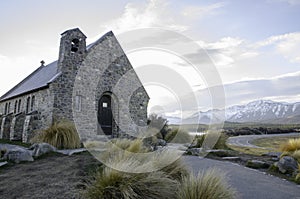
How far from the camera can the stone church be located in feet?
48.6

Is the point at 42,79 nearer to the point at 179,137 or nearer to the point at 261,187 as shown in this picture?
the point at 179,137

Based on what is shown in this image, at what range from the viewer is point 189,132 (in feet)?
52.7

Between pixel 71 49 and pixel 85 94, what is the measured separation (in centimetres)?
308

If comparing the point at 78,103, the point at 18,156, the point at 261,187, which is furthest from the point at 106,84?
the point at 261,187

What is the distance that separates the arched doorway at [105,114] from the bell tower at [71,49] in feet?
10.2

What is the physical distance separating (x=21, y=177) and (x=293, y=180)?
6629mm

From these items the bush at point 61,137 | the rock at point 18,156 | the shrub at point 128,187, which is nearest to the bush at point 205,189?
the shrub at point 128,187

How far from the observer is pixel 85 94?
15891mm

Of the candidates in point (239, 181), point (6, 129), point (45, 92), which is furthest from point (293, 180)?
point (6, 129)

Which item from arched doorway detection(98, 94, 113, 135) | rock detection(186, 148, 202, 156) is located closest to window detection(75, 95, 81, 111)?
arched doorway detection(98, 94, 113, 135)

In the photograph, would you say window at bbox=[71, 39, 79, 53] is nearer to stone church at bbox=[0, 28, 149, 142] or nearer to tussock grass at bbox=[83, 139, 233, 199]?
stone church at bbox=[0, 28, 149, 142]

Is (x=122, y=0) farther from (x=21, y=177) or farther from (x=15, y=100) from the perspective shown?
(x=15, y=100)

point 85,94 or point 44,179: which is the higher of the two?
point 85,94

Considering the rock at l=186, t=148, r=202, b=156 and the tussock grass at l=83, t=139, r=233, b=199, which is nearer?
the tussock grass at l=83, t=139, r=233, b=199
